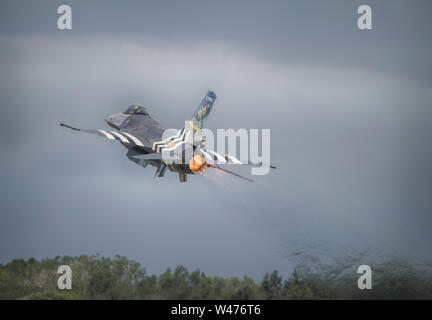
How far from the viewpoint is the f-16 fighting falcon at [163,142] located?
161 ft

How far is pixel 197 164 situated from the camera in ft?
160

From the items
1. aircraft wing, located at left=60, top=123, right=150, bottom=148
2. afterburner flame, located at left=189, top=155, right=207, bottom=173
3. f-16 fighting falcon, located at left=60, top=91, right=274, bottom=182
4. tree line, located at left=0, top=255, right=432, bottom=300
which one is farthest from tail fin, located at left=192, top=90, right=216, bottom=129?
tree line, located at left=0, top=255, right=432, bottom=300

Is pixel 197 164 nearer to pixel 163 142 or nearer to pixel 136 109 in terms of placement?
pixel 163 142

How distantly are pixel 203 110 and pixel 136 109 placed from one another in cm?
450

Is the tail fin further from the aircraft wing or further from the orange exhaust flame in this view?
the orange exhaust flame

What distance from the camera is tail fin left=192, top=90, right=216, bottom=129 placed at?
52969 mm

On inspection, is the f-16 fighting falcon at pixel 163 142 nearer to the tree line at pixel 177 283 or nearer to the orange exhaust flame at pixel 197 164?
the orange exhaust flame at pixel 197 164

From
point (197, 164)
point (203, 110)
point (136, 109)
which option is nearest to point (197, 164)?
point (197, 164)

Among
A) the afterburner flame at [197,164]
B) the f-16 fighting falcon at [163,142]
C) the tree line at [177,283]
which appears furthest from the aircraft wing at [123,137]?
the tree line at [177,283]
